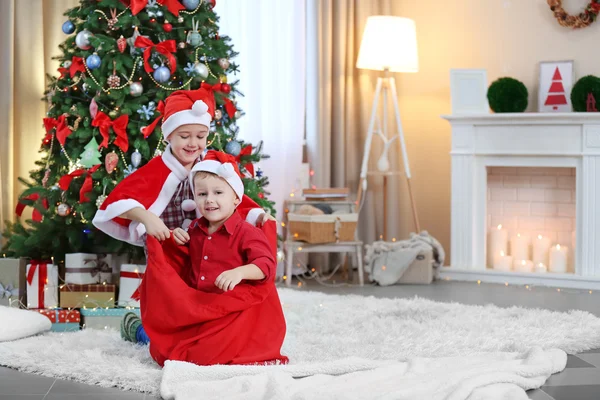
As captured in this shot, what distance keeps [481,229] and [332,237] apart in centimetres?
94

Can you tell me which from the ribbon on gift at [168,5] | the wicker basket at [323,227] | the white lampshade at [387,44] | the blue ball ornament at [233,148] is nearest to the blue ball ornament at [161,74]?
the ribbon on gift at [168,5]

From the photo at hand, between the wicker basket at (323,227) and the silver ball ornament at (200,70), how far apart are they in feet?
4.43

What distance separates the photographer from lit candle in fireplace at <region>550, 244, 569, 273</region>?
5.09 meters

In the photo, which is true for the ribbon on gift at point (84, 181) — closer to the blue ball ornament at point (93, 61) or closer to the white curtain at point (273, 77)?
the blue ball ornament at point (93, 61)

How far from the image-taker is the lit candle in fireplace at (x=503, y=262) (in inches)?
206

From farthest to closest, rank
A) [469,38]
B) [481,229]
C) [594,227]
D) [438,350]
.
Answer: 1. [469,38]
2. [481,229]
3. [594,227]
4. [438,350]

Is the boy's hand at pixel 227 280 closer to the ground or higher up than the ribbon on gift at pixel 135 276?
higher up

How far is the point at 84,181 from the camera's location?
12.0 feet

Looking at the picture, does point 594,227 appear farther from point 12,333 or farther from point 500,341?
point 12,333

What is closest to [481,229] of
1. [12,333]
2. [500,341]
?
[500,341]

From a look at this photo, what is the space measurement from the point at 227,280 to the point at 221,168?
391mm

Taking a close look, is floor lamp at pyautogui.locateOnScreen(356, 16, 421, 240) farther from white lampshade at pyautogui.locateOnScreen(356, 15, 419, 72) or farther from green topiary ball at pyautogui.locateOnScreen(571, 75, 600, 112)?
green topiary ball at pyautogui.locateOnScreen(571, 75, 600, 112)

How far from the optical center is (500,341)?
10.6ft

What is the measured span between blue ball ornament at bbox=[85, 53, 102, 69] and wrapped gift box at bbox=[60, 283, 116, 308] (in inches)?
35.6
